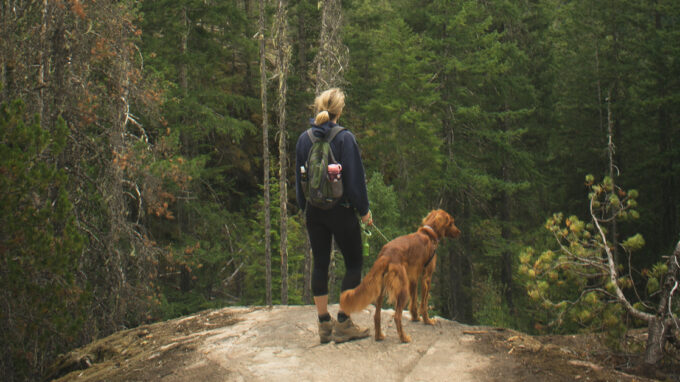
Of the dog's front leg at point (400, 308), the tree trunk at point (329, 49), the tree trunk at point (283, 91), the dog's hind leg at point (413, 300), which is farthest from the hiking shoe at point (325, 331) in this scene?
the tree trunk at point (329, 49)

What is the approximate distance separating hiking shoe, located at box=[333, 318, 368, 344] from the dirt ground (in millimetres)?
62

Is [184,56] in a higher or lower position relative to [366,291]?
higher

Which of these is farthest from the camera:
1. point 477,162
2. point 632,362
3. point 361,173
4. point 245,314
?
point 477,162

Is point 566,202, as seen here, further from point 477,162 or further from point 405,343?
point 405,343

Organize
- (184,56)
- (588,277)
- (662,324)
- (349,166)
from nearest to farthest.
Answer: (349,166)
(662,324)
(588,277)
(184,56)

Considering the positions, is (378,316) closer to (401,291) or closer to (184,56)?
(401,291)

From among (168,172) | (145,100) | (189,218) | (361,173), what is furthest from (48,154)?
(189,218)

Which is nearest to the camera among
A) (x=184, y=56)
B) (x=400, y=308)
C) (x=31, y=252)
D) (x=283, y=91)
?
(x=400, y=308)

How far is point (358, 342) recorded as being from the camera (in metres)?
5.29

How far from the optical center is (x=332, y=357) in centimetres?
496

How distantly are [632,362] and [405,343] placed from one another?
2193 mm

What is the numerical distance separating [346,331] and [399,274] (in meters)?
0.78

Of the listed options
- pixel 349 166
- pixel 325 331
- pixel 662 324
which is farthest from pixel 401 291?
pixel 662 324

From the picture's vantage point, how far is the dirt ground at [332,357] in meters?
4.59
